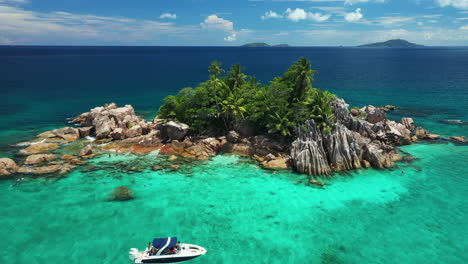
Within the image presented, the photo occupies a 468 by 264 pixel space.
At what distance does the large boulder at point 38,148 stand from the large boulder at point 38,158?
3654 millimetres

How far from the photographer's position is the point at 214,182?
33.7 m

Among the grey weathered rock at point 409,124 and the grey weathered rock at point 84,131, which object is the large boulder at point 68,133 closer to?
the grey weathered rock at point 84,131

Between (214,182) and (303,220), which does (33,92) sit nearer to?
(214,182)

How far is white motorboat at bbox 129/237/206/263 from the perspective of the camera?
849 inches

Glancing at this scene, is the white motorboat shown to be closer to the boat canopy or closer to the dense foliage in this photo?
the boat canopy

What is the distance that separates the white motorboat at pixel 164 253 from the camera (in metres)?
21.6

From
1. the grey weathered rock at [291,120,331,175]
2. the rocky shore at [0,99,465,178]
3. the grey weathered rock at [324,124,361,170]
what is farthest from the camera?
the grey weathered rock at [324,124,361,170]

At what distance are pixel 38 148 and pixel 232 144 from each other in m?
30.2

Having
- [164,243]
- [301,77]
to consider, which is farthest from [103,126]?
→ [301,77]

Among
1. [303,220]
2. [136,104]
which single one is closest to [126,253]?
[303,220]

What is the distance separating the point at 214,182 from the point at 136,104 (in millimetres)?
50738

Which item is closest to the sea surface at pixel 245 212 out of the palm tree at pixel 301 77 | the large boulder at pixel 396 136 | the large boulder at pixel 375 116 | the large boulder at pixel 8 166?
the large boulder at pixel 396 136

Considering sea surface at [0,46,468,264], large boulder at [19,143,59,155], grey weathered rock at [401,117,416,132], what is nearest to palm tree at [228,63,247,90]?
sea surface at [0,46,468,264]

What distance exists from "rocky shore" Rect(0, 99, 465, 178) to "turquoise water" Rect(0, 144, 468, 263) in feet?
8.41
